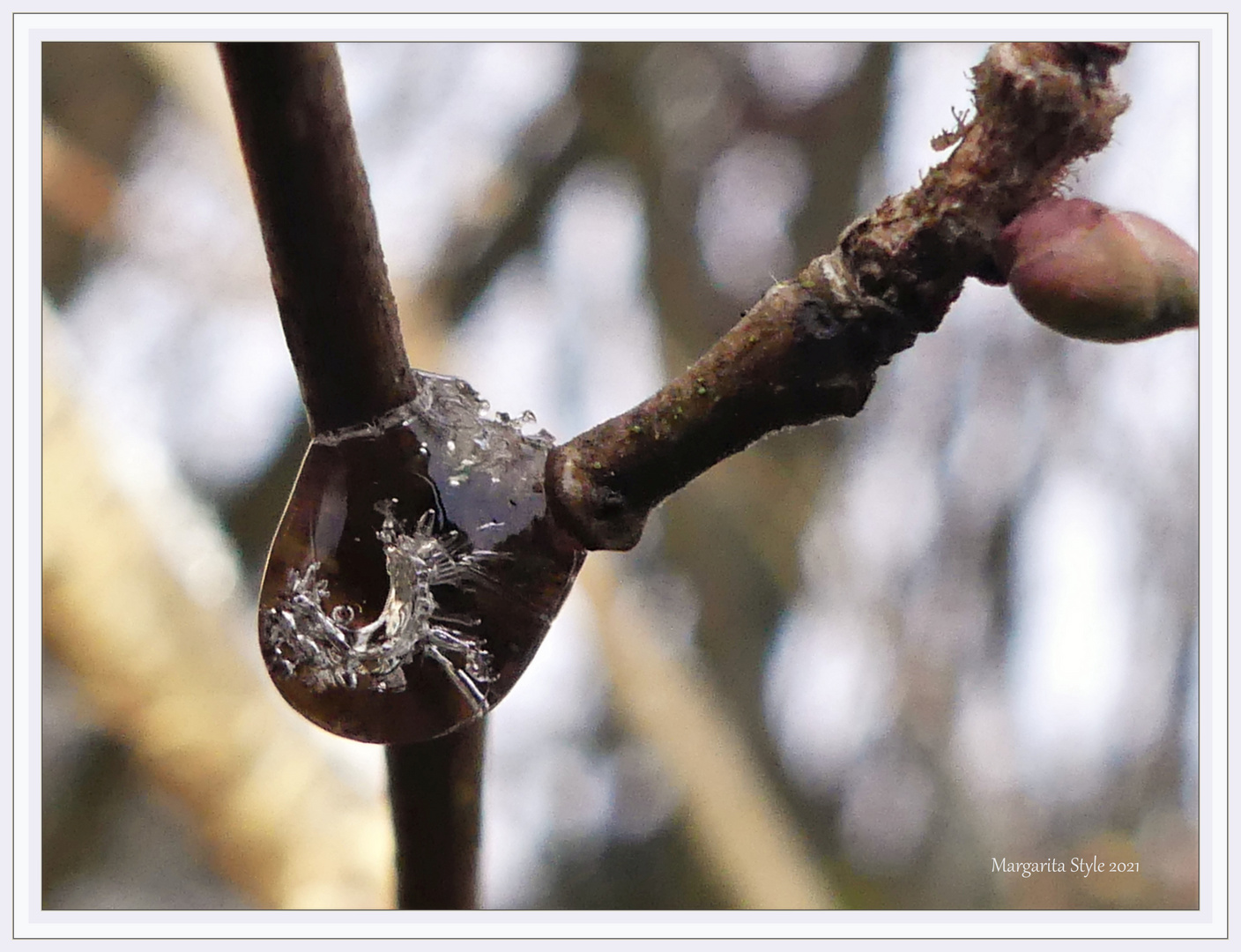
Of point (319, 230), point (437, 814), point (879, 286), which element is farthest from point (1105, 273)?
point (437, 814)

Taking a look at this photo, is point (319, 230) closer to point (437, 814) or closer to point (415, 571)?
point (415, 571)

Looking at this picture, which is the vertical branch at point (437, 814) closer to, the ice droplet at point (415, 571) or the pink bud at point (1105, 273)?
the ice droplet at point (415, 571)

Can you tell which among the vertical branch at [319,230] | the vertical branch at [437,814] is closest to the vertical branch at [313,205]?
the vertical branch at [319,230]

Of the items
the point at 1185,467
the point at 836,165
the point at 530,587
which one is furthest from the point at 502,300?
the point at 530,587

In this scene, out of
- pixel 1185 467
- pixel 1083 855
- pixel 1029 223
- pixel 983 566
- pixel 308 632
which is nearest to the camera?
pixel 1029 223

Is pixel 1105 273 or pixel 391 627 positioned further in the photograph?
pixel 391 627

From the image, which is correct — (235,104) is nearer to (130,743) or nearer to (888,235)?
(888,235)

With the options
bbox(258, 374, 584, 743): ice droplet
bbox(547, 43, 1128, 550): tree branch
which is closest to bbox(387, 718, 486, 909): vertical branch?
bbox(258, 374, 584, 743): ice droplet
